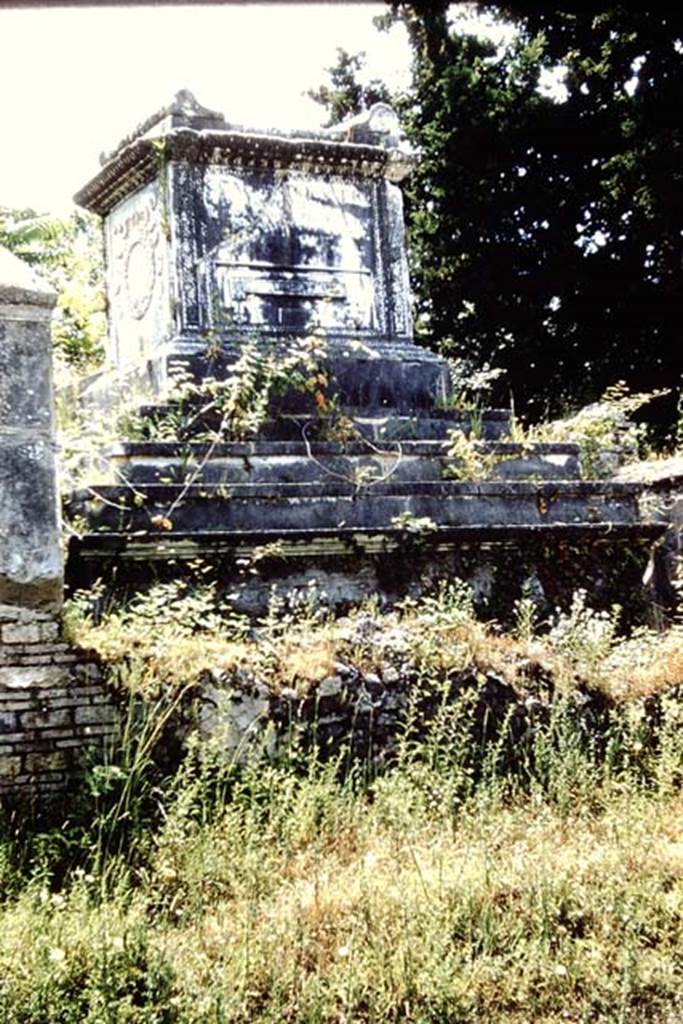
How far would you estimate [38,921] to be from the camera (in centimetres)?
374

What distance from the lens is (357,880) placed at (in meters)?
4.29

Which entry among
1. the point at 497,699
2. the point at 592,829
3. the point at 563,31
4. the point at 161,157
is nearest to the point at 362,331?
the point at 161,157

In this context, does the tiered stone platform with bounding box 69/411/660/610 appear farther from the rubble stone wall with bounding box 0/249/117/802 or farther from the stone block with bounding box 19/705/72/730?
the stone block with bounding box 19/705/72/730

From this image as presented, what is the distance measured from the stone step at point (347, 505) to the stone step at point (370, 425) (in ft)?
2.82

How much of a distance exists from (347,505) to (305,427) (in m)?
1.16

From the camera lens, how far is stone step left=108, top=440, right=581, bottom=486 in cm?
760

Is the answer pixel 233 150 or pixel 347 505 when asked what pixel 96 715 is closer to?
pixel 347 505

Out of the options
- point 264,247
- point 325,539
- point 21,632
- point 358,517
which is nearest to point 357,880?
point 21,632

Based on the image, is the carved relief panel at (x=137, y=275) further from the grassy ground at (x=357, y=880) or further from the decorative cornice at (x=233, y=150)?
the grassy ground at (x=357, y=880)

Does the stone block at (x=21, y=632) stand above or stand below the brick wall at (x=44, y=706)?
above

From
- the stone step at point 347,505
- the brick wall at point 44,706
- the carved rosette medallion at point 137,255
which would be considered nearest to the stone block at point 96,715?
the brick wall at point 44,706

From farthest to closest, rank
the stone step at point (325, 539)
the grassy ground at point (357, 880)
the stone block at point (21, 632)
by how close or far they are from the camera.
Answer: the stone step at point (325, 539) → the stone block at point (21, 632) → the grassy ground at point (357, 880)

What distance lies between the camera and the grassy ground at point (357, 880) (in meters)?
3.60

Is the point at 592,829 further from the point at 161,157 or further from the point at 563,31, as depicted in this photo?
the point at 563,31
